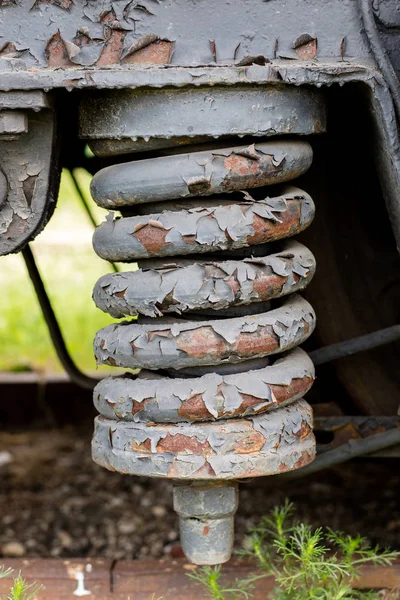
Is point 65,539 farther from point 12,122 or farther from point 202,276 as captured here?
Result: point 12,122

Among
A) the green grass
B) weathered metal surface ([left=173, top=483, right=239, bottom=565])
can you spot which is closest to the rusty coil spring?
weathered metal surface ([left=173, top=483, right=239, bottom=565])

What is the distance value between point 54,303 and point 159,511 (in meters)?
2.66

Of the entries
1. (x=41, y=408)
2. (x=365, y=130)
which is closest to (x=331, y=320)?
(x=365, y=130)

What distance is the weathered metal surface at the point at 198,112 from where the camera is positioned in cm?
131

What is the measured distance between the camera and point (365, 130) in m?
1.50

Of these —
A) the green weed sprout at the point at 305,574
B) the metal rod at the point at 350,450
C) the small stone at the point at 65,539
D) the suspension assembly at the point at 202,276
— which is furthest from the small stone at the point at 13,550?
the suspension assembly at the point at 202,276

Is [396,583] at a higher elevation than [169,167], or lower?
lower

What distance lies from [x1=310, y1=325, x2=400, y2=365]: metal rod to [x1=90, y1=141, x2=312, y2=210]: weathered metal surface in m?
0.53

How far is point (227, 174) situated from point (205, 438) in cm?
42

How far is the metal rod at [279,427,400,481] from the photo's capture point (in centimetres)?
176

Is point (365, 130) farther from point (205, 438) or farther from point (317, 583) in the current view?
point (317, 583)

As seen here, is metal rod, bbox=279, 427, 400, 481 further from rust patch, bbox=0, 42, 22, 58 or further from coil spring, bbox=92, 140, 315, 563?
rust patch, bbox=0, 42, 22, 58

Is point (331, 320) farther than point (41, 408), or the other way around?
point (41, 408)

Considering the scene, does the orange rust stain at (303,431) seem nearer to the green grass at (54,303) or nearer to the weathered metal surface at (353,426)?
the weathered metal surface at (353,426)
